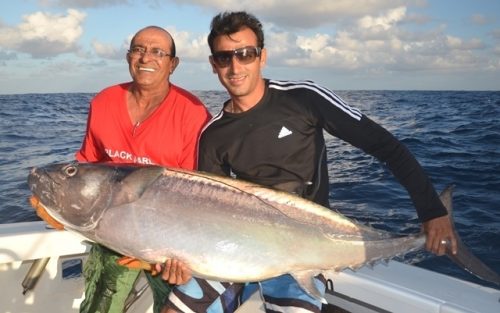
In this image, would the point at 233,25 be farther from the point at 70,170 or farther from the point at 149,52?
the point at 70,170

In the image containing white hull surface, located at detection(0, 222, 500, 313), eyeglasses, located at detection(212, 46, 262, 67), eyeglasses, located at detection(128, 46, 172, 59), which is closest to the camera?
white hull surface, located at detection(0, 222, 500, 313)

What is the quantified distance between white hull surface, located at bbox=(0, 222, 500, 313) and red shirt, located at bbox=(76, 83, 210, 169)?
89cm

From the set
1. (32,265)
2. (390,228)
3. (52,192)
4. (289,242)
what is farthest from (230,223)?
(390,228)

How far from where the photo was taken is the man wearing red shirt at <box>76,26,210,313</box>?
3254 millimetres

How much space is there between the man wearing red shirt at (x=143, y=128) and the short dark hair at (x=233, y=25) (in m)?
0.36

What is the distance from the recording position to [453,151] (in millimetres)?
12664

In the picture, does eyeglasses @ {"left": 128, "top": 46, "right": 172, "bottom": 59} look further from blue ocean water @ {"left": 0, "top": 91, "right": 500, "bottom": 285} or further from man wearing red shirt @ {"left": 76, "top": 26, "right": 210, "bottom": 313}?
blue ocean water @ {"left": 0, "top": 91, "right": 500, "bottom": 285}

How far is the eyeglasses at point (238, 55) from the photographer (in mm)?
3084

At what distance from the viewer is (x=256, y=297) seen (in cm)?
362

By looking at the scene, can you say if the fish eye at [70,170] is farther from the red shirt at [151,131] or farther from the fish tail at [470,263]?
the fish tail at [470,263]

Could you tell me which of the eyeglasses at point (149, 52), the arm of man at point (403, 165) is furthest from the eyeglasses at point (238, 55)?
the arm of man at point (403, 165)

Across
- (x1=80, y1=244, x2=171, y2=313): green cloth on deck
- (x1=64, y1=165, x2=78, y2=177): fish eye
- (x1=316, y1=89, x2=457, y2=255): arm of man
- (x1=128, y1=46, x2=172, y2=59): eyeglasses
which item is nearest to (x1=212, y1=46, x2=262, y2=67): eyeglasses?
(x1=128, y1=46, x2=172, y2=59): eyeglasses

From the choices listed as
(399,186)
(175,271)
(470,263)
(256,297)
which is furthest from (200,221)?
(399,186)

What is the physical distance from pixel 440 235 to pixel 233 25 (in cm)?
189
